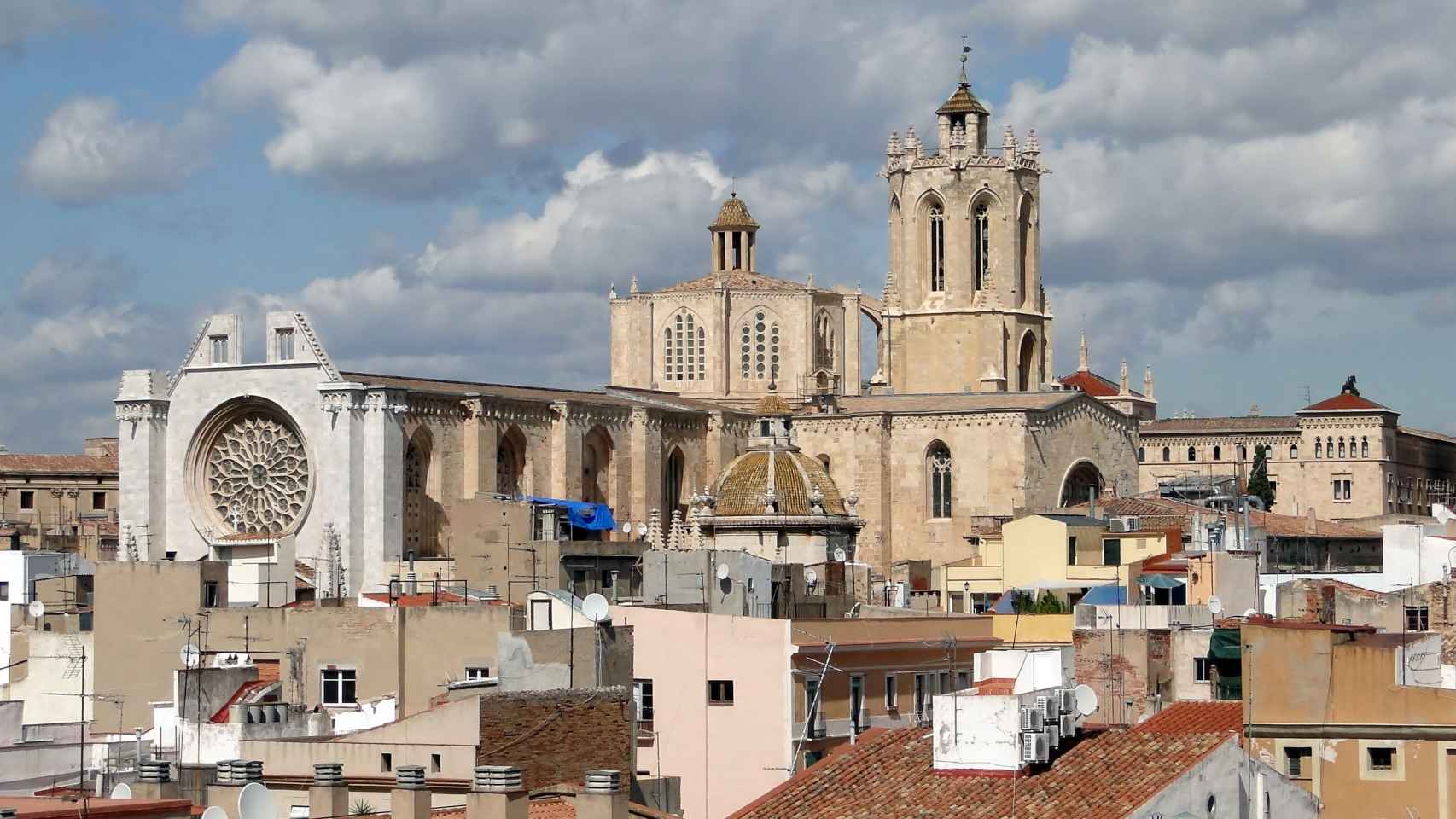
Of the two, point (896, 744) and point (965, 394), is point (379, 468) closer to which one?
point (965, 394)

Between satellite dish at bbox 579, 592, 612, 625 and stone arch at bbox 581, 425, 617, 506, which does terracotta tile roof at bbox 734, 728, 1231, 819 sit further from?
stone arch at bbox 581, 425, 617, 506

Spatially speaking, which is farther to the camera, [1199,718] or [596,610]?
[596,610]

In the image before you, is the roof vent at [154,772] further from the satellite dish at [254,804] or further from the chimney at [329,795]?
the satellite dish at [254,804]

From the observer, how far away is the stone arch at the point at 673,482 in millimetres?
97250

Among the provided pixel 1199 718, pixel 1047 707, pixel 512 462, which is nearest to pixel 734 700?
pixel 1199 718

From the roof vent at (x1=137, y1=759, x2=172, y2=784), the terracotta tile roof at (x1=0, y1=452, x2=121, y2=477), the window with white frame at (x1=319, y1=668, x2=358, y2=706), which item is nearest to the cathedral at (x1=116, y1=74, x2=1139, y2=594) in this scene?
the terracotta tile roof at (x1=0, y1=452, x2=121, y2=477)

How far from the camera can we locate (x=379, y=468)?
279 ft

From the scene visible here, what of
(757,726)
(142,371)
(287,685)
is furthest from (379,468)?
(757,726)

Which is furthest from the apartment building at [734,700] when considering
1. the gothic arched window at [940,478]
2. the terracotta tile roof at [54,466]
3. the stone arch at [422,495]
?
the terracotta tile roof at [54,466]

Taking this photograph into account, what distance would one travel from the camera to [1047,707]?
85.5 ft

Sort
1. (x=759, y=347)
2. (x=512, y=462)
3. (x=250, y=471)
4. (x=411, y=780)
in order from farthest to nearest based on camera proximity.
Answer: (x=759, y=347)
(x=512, y=462)
(x=250, y=471)
(x=411, y=780)

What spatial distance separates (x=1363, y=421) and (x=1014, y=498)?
5420 centimetres

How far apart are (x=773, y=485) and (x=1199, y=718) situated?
98.3 ft

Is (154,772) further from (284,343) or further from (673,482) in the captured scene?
(673,482)
